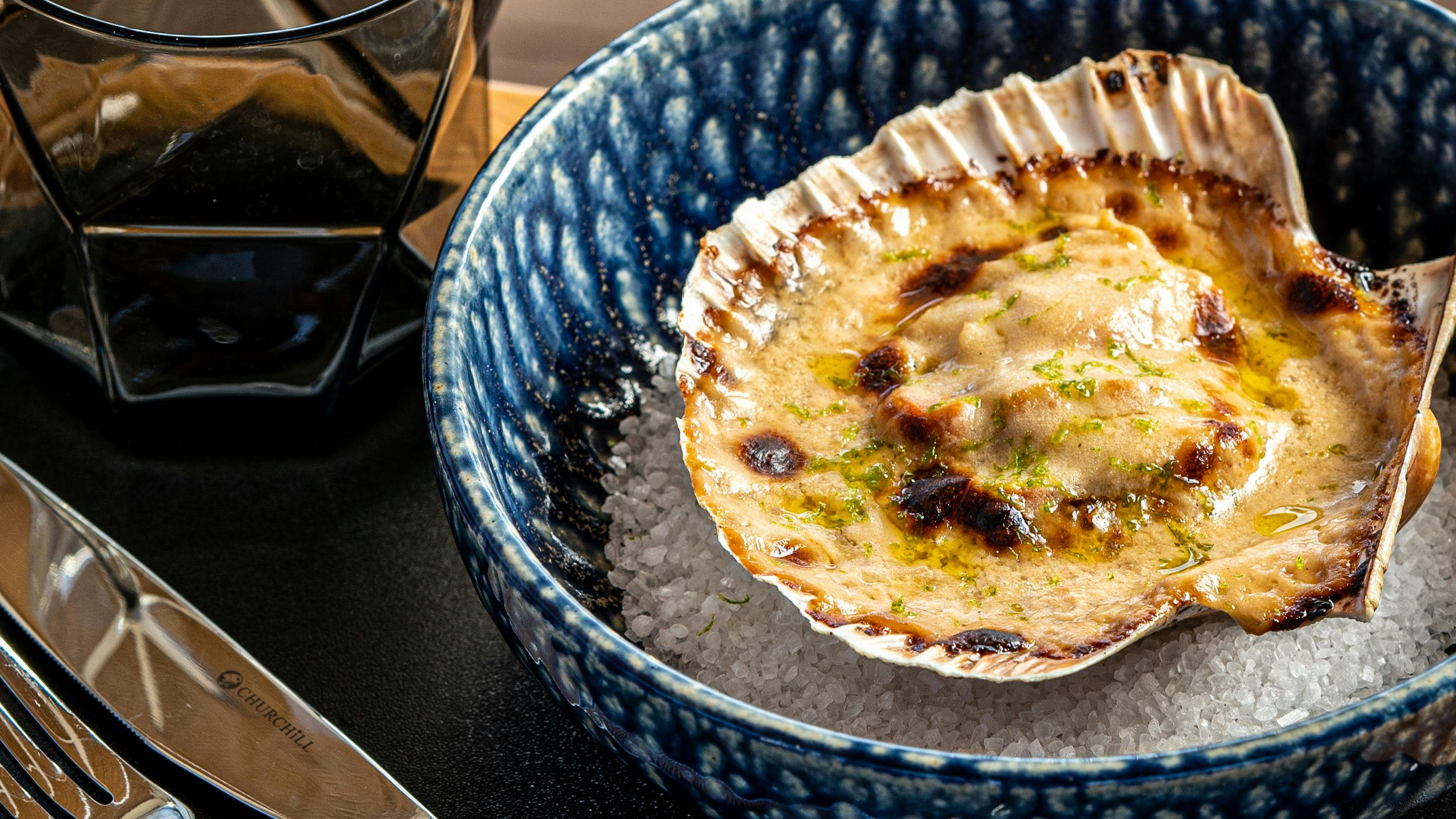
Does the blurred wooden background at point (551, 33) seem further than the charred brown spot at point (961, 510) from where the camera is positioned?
Yes

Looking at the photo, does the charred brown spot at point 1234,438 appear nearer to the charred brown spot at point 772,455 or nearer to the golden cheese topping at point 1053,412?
the golden cheese topping at point 1053,412

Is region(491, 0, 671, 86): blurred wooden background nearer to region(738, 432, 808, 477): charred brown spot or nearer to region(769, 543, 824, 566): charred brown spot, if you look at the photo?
region(738, 432, 808, 477): charred brown spot

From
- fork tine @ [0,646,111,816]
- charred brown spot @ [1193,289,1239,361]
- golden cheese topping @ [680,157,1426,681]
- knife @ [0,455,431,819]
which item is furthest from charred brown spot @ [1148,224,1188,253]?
fork tine @ [0,646,111,816]

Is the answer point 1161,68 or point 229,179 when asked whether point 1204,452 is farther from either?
point 229,179

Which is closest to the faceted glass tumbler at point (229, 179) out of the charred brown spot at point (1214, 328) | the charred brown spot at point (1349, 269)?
the charred brown spot at point (1214, 328)

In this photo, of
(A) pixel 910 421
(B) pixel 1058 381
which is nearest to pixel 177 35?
(A) pixel 910 421

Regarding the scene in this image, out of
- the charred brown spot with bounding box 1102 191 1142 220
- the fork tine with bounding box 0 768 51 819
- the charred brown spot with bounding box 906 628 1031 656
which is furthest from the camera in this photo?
the charred brown spot with bounding box 1102 191 1142 220
